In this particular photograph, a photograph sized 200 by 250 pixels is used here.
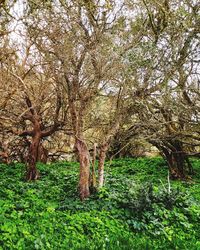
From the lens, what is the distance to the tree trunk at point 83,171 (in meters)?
9.51

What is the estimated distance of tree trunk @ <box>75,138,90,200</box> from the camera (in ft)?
31.2

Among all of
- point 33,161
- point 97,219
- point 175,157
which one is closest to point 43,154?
point 33,161

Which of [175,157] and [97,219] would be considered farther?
[175,157]

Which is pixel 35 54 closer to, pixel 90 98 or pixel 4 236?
pixel 90 98

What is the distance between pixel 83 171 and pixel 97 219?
8.02ft

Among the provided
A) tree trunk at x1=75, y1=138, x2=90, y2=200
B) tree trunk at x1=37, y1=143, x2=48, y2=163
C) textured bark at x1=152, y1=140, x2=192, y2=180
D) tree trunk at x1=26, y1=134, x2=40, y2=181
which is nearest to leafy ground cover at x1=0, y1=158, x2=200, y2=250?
tree trunk at x1=75, y1=138, x2=90, y2=200

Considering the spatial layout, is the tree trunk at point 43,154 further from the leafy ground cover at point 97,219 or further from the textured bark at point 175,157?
the leafy ground cover at point 97,219

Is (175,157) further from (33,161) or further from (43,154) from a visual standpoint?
(43,154)

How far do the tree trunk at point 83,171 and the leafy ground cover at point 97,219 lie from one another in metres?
0.31

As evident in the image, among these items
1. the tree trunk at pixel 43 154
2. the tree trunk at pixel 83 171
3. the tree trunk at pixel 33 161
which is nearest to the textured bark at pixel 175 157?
the tree trunk at pixel 33 161

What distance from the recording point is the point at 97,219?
7379mm

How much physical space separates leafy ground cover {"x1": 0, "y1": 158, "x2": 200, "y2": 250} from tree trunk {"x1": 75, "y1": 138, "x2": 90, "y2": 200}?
0.31m

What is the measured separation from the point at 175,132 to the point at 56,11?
7.23m

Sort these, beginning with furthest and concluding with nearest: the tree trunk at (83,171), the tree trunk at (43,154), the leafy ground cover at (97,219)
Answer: the tree trunk at (43,154) → the tree trunk at (83,171) → the leafy ground cover at (97,219)
